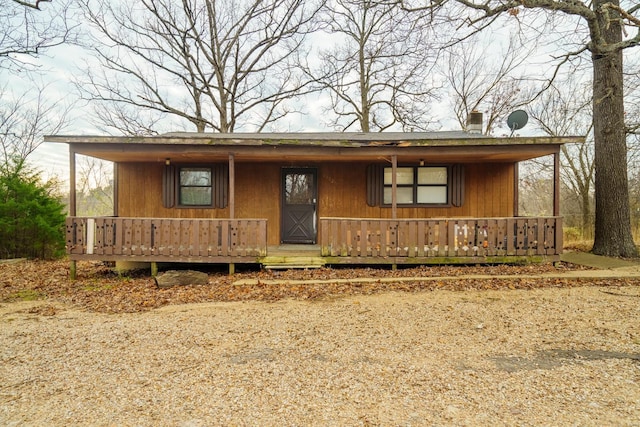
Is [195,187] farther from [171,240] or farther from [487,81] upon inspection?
[487,81]

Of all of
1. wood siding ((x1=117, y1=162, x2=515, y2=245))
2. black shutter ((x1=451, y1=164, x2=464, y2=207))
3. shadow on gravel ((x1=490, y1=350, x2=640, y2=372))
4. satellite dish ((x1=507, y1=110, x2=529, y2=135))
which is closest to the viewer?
shadow on gravel ((x1=490, y1=350, x2=640, y2=372))

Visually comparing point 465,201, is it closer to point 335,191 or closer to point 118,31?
point 335,191

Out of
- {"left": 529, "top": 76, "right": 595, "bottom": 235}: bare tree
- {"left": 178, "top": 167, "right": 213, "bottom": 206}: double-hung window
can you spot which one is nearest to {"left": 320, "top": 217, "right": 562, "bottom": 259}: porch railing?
{"left": 178, "top": 167, "right": 213, "bottom": 206}: double-hung window

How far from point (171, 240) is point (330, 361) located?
17.7 ft

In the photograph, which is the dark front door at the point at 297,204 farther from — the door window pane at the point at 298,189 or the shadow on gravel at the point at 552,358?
the shadow on gravel at the point at 552,358

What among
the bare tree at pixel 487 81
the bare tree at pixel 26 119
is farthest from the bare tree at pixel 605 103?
the bare tree at pixel 26 119

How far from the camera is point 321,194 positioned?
9344 mm

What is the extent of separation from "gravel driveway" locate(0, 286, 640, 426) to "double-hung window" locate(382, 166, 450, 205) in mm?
4358

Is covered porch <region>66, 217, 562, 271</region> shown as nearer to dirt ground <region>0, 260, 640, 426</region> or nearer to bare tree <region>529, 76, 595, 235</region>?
dirt ground <region>0, 260, 640, 426</region>

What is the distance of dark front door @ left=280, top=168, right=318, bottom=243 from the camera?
9401 mm

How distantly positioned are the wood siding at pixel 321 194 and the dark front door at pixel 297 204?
0.17 meters

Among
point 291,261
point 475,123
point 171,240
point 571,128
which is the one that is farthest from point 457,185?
point 571,128

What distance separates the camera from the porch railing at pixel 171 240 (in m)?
7.43

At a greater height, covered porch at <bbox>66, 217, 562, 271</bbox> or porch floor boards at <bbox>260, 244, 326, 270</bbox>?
covered porch at <bbox>66, 217, 562, 271</bbox>
